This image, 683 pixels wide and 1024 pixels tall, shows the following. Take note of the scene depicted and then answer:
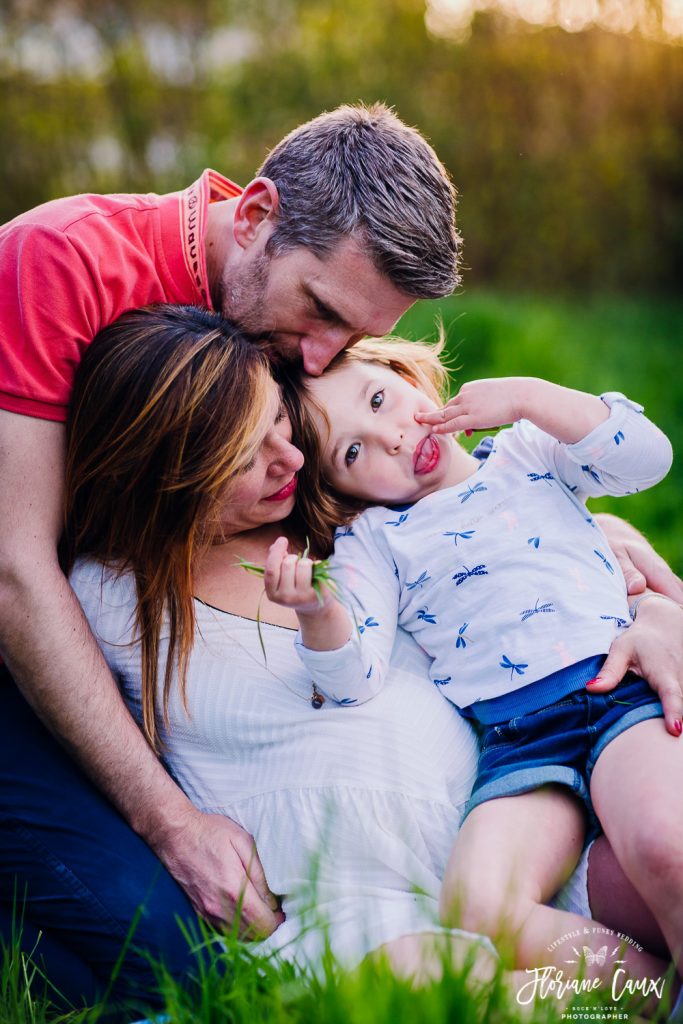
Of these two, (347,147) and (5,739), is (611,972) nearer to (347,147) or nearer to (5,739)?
(5,739)

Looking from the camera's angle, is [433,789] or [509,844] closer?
[509,844]

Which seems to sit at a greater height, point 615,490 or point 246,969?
point 615,490

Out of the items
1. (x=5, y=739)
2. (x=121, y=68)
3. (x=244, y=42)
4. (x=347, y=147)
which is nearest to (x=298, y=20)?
(x=244, y=42)

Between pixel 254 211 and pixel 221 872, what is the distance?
1745 millimetres

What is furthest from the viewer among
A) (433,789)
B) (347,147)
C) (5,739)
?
(347,147)

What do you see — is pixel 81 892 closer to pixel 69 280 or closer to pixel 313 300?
pixel 69 280

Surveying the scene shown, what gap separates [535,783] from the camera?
7.09ft

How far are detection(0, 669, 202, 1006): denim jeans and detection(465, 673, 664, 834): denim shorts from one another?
0.73 m

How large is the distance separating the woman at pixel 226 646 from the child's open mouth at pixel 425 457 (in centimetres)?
35

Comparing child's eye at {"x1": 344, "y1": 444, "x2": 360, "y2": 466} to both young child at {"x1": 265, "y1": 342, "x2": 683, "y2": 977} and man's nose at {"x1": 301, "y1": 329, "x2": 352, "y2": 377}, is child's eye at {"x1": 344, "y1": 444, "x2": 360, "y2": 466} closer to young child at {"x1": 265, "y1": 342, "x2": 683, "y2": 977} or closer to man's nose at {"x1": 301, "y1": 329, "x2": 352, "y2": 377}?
young child at {"x1": 265, "y1": 342, "x2": 683, "y2": 977}

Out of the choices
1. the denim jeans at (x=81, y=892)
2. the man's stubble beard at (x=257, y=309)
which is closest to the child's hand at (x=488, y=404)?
the man's stubble beard at (x=257, y=309)

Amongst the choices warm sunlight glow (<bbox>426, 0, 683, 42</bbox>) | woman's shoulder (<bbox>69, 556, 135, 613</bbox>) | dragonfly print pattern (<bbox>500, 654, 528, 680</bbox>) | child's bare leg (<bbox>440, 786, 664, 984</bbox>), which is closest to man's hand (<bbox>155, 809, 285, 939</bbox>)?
child's bare leg (<bbox>440, 786, 664, 984</bbox>)

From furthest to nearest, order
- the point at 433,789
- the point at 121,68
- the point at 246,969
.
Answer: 1. the point at 121,68
2. the point at 433,789
3. the point at 246,969

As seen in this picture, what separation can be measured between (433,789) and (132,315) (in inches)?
53.0
